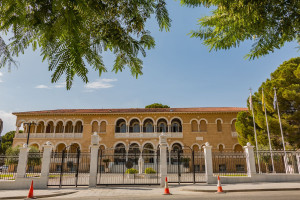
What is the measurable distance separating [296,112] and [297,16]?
20.2 m

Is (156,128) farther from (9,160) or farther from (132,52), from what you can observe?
(132,52)

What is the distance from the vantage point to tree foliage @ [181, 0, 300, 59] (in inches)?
79.4

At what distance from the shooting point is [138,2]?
2.07 metres

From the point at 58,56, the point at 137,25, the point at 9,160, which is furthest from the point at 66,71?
the point at 9,160

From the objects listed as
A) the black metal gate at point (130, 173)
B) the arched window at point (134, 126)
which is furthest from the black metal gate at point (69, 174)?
the arched window at point (134, 126)

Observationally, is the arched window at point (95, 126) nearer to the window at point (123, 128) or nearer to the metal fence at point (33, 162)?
the window at point (123, 128)

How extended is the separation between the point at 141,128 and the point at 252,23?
90.0 feet

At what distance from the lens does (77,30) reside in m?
1.54

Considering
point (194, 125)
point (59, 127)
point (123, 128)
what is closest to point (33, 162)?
point (123, 128)

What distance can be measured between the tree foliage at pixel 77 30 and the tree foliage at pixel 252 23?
1.94 ft

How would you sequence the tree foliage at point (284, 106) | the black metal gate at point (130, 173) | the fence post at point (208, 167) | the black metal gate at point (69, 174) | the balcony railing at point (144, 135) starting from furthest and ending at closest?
the balcony railing at point (144, 135)
the tree foliage at point (284, 106)
the black metal gate at point (130, 173)
the fence post at point (208, 167)
the black metal gate at point (69, 174)

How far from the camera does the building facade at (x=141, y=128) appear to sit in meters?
27.6

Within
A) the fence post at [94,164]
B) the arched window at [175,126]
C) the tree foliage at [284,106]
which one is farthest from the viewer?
the arched window at [175,126]

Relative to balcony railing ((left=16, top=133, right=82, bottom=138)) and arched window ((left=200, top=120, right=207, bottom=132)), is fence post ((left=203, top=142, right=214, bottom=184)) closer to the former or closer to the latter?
arched window ((left=200, top=120, right=207, bottom=132))
